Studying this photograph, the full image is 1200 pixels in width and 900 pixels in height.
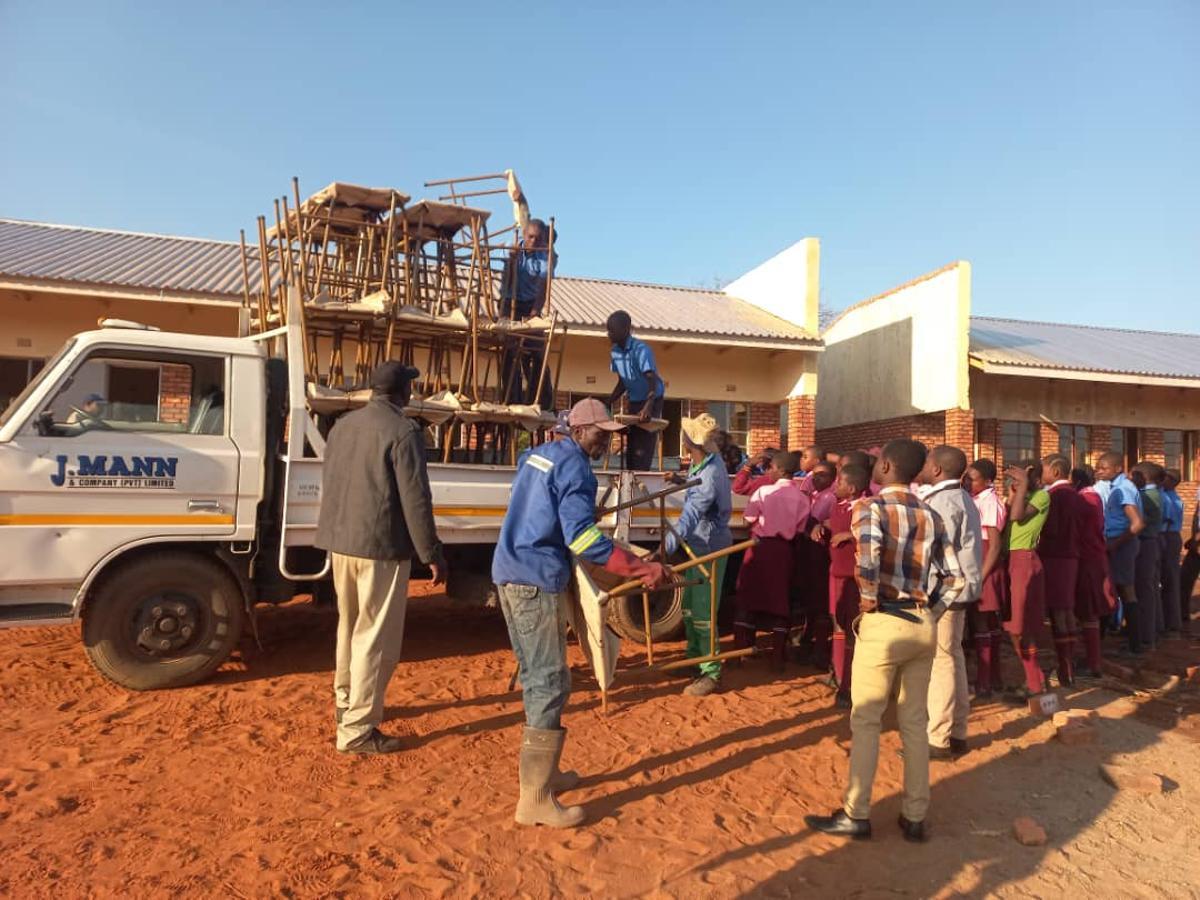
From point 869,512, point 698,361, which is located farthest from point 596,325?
point 869,512

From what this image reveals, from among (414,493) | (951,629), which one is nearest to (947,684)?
(951,629)

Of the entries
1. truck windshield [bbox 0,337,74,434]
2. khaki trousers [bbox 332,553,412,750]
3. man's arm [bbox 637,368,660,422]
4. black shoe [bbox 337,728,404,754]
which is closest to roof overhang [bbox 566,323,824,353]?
man's arm [bbox 637,368,660,422]

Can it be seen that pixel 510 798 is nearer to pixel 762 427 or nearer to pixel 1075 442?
pixel 762 427

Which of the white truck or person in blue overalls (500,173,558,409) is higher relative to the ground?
person in blue overalls (500,173,558,409)

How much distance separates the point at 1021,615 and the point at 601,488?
3154mm

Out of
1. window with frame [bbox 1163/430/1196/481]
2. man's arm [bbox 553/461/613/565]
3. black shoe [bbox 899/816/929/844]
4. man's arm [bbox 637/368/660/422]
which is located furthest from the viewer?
window with frame [bbox 1163/430/1196/481]

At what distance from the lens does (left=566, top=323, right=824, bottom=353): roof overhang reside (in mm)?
11199

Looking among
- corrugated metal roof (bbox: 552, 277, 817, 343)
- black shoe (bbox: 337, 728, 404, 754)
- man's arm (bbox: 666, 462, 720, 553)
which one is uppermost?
corrugated metal roof (bbox: 552, 277, 817, 343)

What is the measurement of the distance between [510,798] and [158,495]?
2.88m

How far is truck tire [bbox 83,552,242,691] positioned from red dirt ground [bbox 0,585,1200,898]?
18 centimetres

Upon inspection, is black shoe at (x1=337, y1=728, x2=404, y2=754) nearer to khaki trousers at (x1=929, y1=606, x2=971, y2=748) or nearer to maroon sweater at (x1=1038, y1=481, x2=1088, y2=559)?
khaki trousers at (x1=929, y1=606, x2=971, y2=748)

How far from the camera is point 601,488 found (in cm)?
580

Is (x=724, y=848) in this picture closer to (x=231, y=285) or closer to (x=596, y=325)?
(x=596, y=325)

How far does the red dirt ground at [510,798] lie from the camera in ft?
9.56
